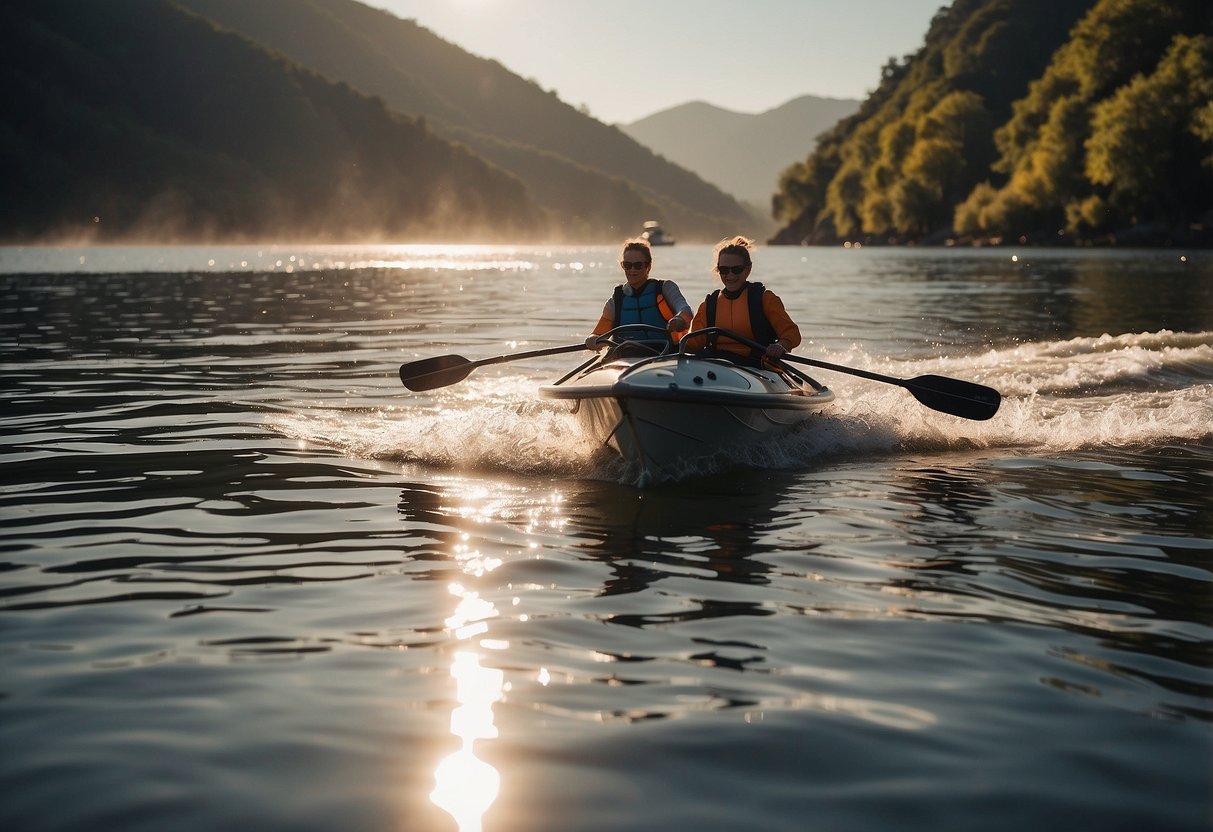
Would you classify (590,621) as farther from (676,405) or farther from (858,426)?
(858,426)

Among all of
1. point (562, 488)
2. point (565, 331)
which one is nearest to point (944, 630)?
point (562, 488)

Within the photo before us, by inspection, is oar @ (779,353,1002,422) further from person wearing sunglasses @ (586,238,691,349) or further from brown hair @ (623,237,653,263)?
brown hair @ (623,237,653,263)

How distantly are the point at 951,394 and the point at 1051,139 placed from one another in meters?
72.0

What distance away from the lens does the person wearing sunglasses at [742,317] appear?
11.2 m

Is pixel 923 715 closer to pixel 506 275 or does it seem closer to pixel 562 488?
pixel 562 488

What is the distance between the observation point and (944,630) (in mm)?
5859

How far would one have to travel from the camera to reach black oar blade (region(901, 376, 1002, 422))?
1141 cm

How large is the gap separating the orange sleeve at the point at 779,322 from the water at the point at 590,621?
0.89 metres

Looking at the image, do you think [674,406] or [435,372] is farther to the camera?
[435,372]

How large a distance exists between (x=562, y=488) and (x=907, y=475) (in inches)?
113

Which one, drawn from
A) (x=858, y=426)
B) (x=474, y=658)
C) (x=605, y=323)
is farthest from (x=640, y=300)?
(x=474, y=658)

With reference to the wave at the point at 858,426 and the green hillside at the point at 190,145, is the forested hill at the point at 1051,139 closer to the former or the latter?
the wave at the point at 858,426

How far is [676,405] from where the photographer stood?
31.6 feet

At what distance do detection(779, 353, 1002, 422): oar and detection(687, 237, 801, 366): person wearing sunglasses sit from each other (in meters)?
0.25
